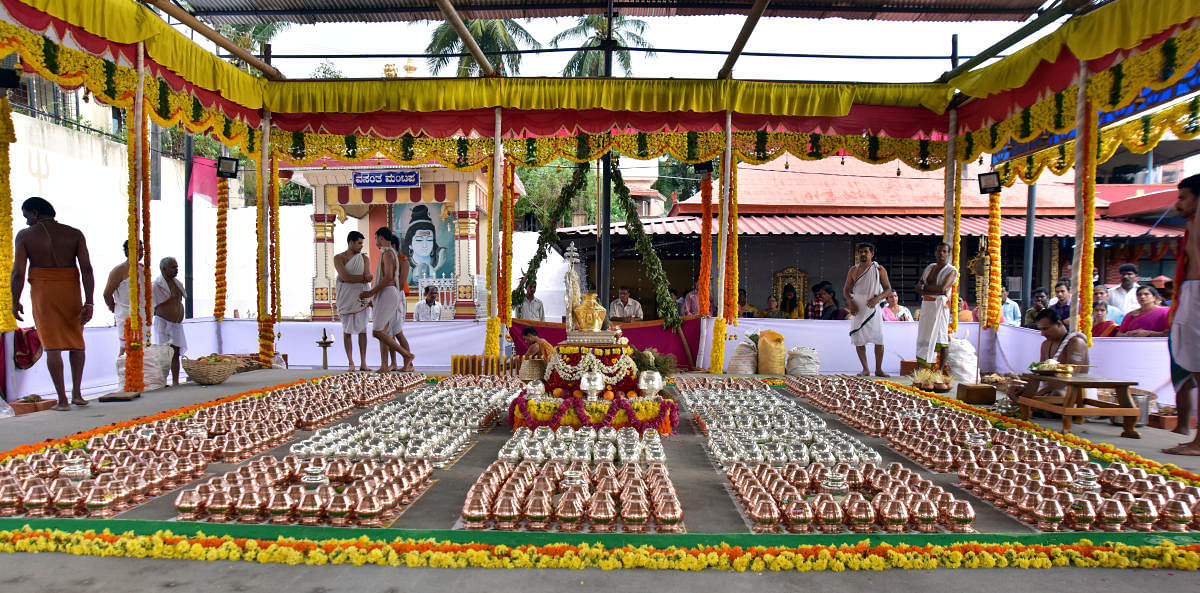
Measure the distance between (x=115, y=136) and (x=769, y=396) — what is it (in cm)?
1474

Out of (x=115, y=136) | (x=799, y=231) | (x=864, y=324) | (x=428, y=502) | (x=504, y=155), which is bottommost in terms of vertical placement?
(x=428, y=502)

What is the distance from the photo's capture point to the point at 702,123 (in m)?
9.35

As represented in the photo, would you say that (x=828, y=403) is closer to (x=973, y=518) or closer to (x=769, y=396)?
(x=769, y=396)

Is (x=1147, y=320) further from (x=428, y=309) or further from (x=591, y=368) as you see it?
(x=428, y=309)

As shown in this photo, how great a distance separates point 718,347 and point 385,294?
173 inches

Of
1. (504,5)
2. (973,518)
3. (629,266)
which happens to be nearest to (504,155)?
(504,5)

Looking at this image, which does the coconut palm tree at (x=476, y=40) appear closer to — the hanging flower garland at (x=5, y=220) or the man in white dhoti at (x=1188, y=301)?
the hanging flower garland at (x=5, y=220)

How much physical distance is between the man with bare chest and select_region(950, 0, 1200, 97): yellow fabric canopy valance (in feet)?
30.2

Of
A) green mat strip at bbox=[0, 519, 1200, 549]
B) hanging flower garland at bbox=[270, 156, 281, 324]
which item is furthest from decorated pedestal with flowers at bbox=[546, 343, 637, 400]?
hanging flower garland at bbox=[270, 156, 281, 324]

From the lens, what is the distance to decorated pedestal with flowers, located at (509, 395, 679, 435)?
5141 millimetres

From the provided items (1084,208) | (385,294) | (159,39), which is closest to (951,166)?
(1084,208)

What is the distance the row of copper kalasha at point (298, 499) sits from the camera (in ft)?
10.2

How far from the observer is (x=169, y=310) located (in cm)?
740

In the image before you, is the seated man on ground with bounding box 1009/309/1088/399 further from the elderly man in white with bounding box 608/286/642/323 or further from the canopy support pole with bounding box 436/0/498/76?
the canopy support pole with bounding box 436/0/498/76
